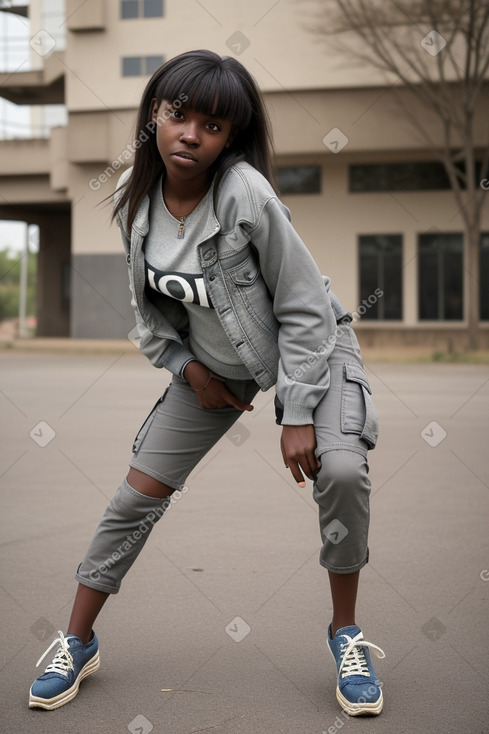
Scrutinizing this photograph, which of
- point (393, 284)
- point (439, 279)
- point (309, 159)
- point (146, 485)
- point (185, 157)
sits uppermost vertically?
point (185, 157)

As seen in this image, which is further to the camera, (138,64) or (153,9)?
(138,64)

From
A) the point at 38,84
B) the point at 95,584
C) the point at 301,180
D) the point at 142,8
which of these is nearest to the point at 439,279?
the point at 301,180

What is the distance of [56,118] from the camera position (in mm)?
53312

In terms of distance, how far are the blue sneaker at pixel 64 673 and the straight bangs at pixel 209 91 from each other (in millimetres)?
1622

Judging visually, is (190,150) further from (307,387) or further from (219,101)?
(307,387)

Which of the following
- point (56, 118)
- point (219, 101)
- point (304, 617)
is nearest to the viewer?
point (219, 101)

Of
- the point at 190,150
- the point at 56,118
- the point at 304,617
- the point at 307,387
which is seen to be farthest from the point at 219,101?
the point at 56,118

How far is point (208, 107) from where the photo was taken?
2758mm

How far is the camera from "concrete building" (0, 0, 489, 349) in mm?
27750

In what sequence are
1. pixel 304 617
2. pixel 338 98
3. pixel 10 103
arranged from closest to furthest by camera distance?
pixel 304 617 < pixel 338 98 < pixel 10 103

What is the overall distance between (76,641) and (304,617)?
3.53ft

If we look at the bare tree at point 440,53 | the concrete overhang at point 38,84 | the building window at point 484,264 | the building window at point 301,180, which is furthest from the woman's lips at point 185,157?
the concrete overhang at point 38,84

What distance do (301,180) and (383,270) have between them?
3.73 meters

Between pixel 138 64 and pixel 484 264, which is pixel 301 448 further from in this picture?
pixel 138 64
